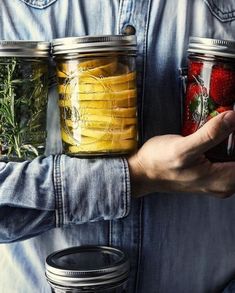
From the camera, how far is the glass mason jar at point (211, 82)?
2.69ft

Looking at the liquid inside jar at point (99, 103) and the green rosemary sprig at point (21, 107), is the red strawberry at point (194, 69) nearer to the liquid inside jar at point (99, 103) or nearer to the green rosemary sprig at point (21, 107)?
the liquid inside jar at point (99, 103)

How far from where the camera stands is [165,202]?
0.96m

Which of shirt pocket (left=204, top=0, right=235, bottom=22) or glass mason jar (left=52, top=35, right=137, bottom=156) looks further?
shirt pocket (left=204, top=0, right=235, bottom=22)

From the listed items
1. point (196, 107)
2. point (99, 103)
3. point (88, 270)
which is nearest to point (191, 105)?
point (196, 107)

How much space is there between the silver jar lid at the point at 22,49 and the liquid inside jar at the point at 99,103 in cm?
3

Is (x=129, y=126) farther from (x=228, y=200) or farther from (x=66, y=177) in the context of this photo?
(x=228, y=200)

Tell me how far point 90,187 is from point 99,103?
0.11 m

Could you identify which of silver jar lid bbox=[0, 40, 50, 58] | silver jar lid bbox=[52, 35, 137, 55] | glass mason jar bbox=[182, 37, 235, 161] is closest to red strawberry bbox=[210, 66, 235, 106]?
glass mason jar bbox=[182, 37, 235, 161]

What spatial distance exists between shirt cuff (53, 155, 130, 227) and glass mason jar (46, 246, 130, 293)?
64mm

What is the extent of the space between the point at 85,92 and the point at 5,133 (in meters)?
0.11

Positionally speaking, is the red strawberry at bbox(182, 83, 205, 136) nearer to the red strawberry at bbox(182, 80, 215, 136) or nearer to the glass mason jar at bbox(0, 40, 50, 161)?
the red strawberry at bbox(182, 80, 215, 136)

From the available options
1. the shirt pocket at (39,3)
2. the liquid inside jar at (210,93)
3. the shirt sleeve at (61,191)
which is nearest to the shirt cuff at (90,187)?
the shirt sleeve at (61,191)

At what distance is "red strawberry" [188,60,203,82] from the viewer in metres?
0.84

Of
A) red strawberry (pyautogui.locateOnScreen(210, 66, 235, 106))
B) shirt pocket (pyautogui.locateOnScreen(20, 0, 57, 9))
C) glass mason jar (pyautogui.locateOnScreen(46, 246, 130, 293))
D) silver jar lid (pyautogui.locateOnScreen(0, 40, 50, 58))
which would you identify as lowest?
glass mason jar (pyautogui.locateOnScreen(46, 246, 130, 293))
